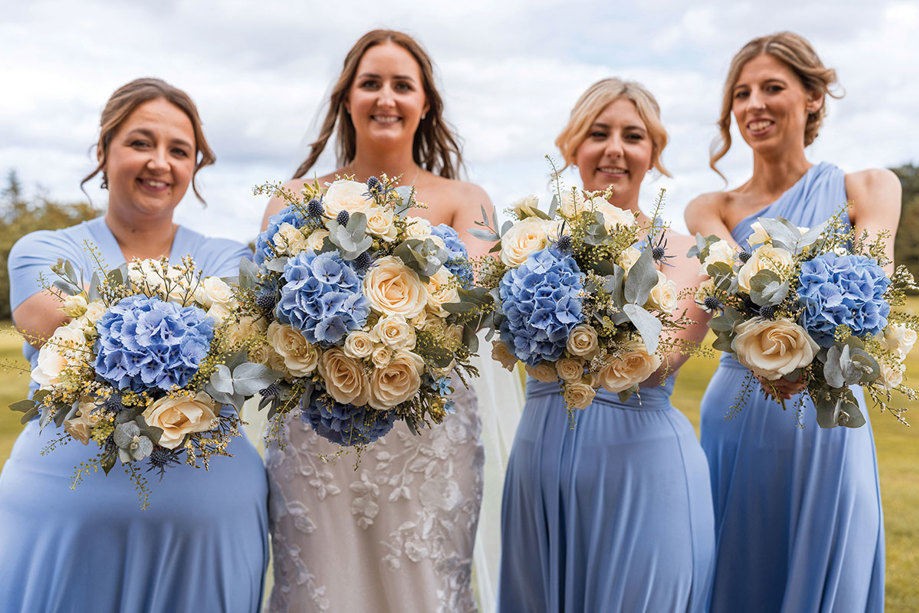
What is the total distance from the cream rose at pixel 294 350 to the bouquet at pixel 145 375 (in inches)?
3.9

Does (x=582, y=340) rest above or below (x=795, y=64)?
below

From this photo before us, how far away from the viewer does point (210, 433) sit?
2.68 meters

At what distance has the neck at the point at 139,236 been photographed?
145 inches

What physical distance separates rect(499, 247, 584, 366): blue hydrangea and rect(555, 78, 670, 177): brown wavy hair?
1462 millimetres

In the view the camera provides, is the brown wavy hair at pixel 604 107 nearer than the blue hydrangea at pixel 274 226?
No

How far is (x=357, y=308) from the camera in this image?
2449 millimetres

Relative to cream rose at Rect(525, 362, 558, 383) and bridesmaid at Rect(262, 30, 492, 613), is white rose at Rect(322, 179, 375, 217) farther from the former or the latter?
bridesmaid at Rect(262, 30, 492, 613)

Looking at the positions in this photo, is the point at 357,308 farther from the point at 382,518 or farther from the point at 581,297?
the point at 382,518

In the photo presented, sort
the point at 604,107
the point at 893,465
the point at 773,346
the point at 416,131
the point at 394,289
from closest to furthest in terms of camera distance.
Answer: the point at 394,289 < the point at 773,346 < the point at 604,107 < the point at 416,131 < the point at 893,465

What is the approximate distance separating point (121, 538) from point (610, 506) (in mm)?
1945

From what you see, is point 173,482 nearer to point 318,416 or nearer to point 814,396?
point 318,416

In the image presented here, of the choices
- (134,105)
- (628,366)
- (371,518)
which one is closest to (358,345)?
(628,366)

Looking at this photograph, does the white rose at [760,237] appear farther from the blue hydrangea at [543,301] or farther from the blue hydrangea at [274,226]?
the blue hydrangea at [274,226]

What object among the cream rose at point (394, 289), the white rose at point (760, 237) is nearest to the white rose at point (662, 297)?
the white rose at point (760, 237)
